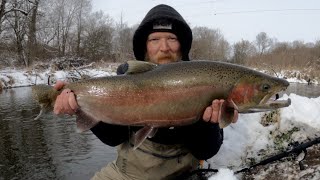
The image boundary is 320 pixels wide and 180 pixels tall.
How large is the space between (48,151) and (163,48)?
500 cm

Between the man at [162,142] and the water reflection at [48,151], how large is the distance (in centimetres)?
287

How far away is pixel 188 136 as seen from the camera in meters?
2.95

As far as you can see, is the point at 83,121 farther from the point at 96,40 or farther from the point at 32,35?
the point at 96,40

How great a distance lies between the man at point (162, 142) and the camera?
291 cm

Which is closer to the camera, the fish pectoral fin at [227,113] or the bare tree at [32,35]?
the fish pectoral fin at [227,113]

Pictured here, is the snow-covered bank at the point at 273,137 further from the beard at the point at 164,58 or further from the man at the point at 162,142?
the beard at the point at 164,58

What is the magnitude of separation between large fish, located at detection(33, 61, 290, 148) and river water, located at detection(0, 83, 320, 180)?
3.65m

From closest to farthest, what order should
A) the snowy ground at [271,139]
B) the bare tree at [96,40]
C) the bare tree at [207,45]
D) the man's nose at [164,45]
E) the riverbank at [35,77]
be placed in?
the man's nose at [164,45], the snowy ground at [271,139], the riverbank at [35,77], the bare tree at [96,40], the bare tree at [207,45]

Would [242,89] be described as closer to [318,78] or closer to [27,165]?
[27,165]

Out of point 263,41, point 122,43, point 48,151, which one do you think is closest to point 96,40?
point 122,43

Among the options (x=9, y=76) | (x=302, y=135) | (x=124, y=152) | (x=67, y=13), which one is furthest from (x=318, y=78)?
(x=67, y=13)

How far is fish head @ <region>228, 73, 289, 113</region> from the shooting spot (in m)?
2.28

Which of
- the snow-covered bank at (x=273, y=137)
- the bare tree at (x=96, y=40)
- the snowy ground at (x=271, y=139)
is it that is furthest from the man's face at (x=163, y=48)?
the bare tree at (x=96, y=40)

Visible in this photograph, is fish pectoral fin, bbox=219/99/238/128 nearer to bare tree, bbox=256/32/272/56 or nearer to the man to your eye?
the man
